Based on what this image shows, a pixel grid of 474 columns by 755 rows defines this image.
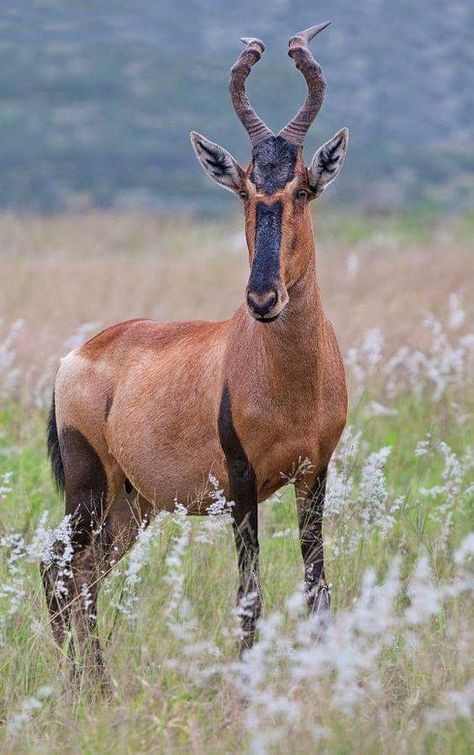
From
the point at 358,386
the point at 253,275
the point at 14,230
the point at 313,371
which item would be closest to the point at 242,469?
the point at 313,371

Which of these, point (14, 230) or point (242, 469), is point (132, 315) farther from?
point (14, 230)

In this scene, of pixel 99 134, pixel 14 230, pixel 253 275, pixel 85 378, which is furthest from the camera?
pixel 99 134

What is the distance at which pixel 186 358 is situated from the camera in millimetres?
6172

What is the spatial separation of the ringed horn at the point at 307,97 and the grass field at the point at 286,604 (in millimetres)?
1629

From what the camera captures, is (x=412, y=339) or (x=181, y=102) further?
(x=181, y=102)

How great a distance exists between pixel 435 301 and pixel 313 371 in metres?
8.94

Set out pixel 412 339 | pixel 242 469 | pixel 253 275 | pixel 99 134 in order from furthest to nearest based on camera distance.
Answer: pixel 99 134
pixel 412 339
pixel 242 469
pixel 253 275

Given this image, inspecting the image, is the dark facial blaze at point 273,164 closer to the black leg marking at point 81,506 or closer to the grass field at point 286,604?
the grass field at point 286,604

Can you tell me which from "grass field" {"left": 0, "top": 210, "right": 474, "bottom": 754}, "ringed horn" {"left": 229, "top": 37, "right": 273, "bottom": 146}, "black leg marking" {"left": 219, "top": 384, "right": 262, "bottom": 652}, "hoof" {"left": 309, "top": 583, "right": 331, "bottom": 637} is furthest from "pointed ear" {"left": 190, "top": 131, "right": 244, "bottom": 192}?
"hoof" {"left": 309, "top": 583, "right": 331, "bottom": 637}

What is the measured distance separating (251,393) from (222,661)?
1149 mm

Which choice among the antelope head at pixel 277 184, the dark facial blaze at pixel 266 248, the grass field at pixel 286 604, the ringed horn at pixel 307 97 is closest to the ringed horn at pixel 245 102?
the antelope head at pixel 277 184

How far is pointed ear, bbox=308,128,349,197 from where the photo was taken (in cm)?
557

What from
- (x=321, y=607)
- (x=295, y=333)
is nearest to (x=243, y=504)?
(x=321, y=607)

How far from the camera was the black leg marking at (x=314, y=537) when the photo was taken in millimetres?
5621
